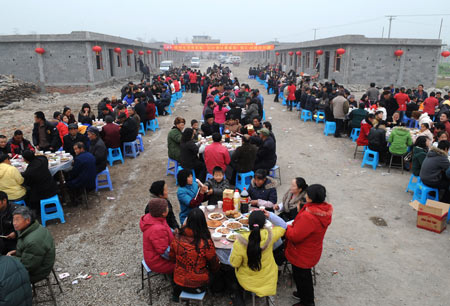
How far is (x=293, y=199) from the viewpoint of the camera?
459cm

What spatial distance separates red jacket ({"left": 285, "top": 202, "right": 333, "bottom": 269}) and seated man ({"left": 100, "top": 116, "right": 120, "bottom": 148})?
6467 millimetres

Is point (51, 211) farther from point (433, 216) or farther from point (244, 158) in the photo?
point (433, 216)

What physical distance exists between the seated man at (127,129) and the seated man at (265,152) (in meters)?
4.13

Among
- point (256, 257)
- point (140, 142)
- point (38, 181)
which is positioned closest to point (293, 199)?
point (256, 257)

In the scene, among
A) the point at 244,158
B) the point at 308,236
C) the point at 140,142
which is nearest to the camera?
the point at 308,236

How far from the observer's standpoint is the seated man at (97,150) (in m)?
7.24

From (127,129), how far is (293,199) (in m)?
6.30

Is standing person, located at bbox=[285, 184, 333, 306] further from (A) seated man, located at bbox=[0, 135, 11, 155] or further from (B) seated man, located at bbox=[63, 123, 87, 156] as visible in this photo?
(A) seated man, located at bbox=[0, 135, 11, 155]

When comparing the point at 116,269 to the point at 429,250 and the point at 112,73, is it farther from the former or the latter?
the point at 112,73

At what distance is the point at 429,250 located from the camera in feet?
17.1

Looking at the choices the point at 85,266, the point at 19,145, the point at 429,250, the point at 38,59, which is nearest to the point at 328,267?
the point at 429,250

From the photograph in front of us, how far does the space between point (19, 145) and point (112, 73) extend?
18.3 metres

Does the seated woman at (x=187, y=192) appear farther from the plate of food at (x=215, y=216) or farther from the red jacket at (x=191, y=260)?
the red jacket at (x=191, y=260)

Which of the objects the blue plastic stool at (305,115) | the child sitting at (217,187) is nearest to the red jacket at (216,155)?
the child sitting at (217,187)
